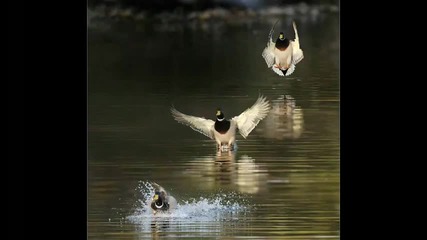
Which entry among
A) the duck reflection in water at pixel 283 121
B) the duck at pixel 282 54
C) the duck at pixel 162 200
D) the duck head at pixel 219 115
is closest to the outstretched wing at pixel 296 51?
the duck at pixel 282 54

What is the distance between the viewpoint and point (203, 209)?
372 centimetres

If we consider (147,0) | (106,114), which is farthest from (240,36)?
(106,114)

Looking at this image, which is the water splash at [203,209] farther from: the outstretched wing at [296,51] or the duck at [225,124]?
the outstretched wing at [296,51]

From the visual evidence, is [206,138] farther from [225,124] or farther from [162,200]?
[162,200]

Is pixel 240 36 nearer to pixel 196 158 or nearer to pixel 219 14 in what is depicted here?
pixel 219 14

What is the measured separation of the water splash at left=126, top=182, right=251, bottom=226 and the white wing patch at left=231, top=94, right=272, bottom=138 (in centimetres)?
28

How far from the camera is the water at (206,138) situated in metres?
3.72

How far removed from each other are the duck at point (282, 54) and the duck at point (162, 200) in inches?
27.8

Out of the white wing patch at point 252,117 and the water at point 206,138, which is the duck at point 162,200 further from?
the white wing patch at point 252,117

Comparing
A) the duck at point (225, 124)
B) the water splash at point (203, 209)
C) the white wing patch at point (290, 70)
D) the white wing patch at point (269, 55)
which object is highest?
the white wing patch at point (269, 55)

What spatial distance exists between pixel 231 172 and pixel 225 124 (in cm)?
21

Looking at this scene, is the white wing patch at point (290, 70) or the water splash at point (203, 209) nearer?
the water splash at point (203, 209)

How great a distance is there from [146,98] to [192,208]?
51 cm

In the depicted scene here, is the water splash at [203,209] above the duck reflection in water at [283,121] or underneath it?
underneath
